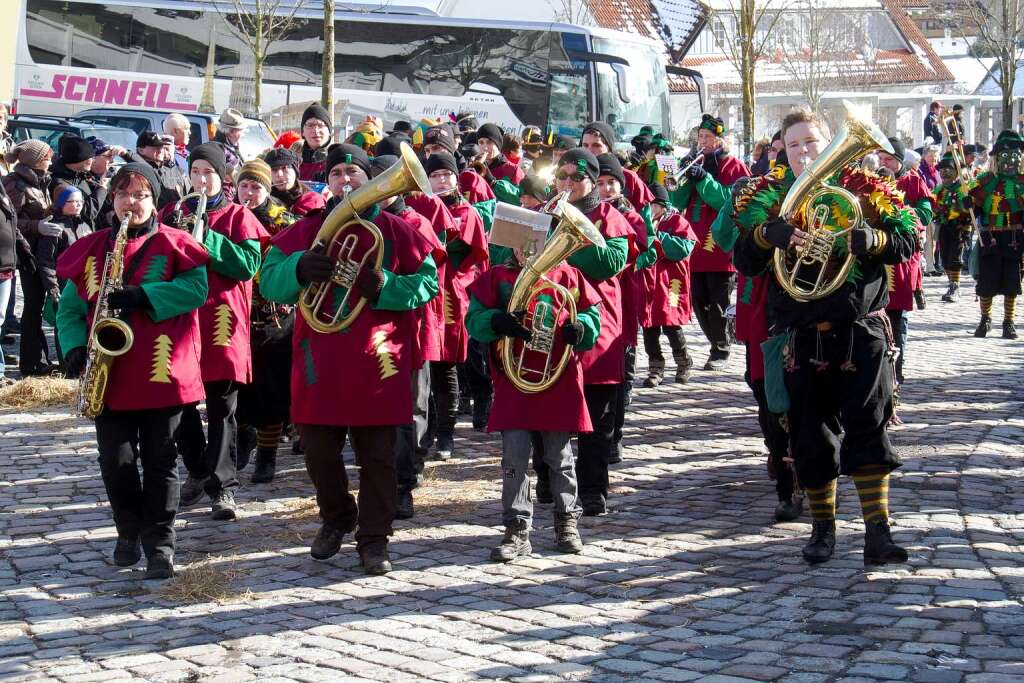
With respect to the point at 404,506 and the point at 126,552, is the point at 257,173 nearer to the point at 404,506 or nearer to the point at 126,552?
the point at 404,506

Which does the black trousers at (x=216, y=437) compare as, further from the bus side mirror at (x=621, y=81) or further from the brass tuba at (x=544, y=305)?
the bus side mirror at (x=621, y=81)

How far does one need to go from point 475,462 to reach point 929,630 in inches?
153

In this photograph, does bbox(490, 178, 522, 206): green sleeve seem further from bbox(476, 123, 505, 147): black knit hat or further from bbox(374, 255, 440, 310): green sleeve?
bbox(374, 255, 440, 310): green sleeve

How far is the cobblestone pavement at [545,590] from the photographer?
523cm

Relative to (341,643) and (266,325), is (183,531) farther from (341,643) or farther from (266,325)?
(341,643)

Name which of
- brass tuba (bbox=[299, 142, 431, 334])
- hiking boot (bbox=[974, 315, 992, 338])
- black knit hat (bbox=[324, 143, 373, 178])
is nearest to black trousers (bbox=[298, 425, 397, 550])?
brass tuba (bbox=[299, 142, 431, 334])

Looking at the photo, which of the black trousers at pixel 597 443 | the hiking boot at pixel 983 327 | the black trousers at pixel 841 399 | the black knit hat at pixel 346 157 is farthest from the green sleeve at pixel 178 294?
the hiking boot at pixel 983 327

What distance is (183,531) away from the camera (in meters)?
7.33

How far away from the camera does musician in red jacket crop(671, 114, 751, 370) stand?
459 inches

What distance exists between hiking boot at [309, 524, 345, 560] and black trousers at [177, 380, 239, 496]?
3.52 ft

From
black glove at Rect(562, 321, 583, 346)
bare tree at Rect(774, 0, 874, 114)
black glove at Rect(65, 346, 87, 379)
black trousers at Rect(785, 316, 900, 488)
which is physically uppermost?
bare tree at Rect(774, 0, 874, 114)

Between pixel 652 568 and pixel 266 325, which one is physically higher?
Answer: pixel 266 325

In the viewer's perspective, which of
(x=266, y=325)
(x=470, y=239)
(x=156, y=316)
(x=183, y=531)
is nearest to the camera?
(x=156, y=316)

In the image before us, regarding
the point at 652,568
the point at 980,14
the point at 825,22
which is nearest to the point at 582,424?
the point at 652,568
